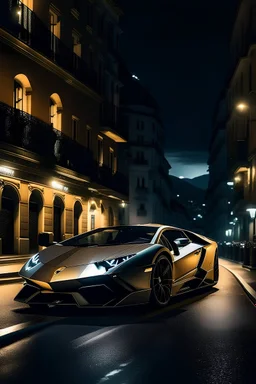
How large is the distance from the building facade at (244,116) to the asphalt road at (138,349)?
32573 mm

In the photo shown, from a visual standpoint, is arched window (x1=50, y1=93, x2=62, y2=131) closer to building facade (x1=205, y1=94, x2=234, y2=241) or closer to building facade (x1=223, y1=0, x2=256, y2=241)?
building facade (x1=223, y1=0, x2=256, y2=241)

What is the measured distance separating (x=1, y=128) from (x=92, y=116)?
1290 cm

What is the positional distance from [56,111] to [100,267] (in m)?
21.6

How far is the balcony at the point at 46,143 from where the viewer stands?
21.9m

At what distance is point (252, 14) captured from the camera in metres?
42.4

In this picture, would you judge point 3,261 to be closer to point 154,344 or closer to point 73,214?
point 73,214

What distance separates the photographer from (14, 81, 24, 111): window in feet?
79.6

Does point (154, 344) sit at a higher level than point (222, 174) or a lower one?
lower

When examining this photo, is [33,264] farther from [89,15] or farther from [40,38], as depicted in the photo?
[89,15]

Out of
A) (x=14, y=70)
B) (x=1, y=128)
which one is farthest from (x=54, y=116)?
Answer: (x=1, y=128)

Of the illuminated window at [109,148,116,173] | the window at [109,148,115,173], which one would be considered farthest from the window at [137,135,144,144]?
the window at [109,148,115,173]

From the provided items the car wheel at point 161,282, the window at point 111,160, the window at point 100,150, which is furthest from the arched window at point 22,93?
the car wheel at point 161,282

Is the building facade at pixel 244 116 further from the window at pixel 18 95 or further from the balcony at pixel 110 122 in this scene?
the window at pixel 18 95

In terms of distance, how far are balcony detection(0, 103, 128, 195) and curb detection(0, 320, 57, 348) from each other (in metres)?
14.6
